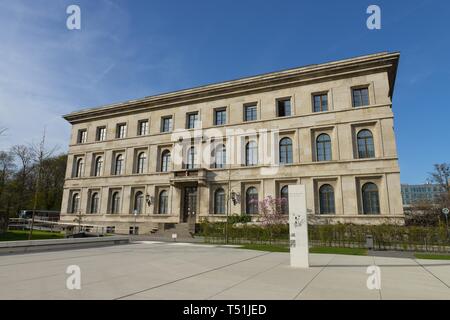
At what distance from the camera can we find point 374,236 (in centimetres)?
1908

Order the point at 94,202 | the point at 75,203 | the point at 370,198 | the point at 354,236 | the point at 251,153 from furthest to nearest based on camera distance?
the point at 75,203 < the point at 94,202 < the point at 251,153 < the point at 370,198 < the point at 354,236

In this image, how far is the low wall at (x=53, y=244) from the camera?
1302 centimetres

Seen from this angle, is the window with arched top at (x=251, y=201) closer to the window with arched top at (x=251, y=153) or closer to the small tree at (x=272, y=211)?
the small tree at (x=272, y=211)

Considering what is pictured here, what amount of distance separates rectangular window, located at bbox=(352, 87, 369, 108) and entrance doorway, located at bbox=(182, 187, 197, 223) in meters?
19.2

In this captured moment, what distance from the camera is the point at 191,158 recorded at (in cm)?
3472

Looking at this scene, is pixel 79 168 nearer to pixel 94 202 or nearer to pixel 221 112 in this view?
→ pixel 94 202

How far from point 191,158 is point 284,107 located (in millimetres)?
12193

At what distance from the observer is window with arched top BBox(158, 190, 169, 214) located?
113 ft

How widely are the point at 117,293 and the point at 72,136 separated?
42.9 m

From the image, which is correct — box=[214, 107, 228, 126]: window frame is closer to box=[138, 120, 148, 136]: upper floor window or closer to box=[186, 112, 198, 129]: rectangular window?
box=[186, 112, 198, 129]: rectangular window

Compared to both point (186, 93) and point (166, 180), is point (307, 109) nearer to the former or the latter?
point (186, 93)

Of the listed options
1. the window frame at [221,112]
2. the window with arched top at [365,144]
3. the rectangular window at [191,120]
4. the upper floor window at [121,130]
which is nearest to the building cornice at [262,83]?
the window frame at [221,112]

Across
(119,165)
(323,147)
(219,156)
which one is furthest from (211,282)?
(119,165)

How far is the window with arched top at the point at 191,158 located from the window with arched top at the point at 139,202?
7255 millimetres
